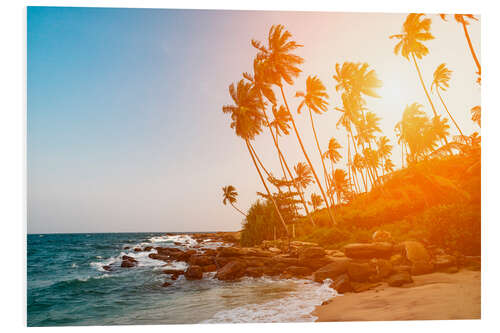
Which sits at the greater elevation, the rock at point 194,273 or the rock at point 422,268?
the rock at point 422,268

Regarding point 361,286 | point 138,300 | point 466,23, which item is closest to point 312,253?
point 361,286

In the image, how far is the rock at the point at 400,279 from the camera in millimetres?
4859

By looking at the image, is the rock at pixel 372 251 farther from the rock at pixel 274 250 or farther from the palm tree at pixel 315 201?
the rock at pixel 274 250

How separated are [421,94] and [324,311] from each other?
15.1 ft

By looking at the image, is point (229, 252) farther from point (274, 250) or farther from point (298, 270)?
point (298, 270)

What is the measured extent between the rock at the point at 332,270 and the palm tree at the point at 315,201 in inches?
56.0

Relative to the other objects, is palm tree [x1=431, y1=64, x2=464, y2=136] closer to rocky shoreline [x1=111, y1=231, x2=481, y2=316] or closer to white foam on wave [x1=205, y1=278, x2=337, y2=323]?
rocky shoreline [x1=111, y1=231, x2=481, y2=316]

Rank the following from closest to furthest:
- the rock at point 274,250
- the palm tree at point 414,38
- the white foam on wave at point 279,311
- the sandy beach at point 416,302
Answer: the sandy beach at point 416,302, the white foam on wave at point 279,311, the palm tree at point 414,38, the rock at point 274,250

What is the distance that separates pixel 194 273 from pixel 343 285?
361cm

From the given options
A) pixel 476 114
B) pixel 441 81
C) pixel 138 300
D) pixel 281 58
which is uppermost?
pixel 281 58

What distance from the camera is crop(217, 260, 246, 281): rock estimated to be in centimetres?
629

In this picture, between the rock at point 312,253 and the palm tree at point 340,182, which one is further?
the palm tree at point 340,182

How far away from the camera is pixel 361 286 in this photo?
16.4 ft

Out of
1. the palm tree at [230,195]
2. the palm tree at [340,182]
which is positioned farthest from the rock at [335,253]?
the palm tree at [230,195]
